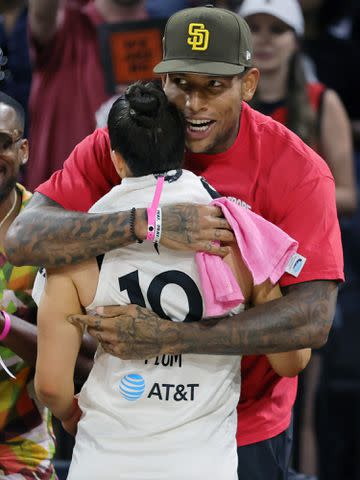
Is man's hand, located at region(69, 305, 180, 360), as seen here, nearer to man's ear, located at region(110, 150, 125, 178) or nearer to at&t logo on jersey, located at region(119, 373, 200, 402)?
at&t logo on jersey, located at region(119, 373, 200, 402)

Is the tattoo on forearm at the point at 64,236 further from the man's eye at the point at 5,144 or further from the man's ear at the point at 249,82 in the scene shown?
the man's ear at the point at 249,82

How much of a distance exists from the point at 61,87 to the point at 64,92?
0.08 ft

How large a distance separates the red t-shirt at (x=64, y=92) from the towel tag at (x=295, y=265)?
211 centimetres

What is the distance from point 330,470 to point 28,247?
118 inches

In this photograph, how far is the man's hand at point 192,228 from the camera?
Result: 2459mm

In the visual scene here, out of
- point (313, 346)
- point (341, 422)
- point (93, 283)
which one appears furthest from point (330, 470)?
point (93, 283)

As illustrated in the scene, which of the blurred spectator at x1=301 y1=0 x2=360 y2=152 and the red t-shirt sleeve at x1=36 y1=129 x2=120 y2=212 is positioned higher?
the red t-shirt sleeve at x1=36 y1=129 x2=120 y2=212

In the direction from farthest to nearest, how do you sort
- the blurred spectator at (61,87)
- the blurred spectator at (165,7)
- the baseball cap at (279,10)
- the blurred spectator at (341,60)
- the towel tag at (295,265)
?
the blurred spectator at (341,60)
the blurred spectator at (165,7)
the blurred spectator at (61,87)
the baseball cap at (279,10)
the towel tag at (295,265)

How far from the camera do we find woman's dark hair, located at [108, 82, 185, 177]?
2469 millimetres

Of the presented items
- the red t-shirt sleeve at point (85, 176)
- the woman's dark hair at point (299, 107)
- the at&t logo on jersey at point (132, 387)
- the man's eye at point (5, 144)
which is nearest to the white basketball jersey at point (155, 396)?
the at&t logo on jersey at point (132, 387)

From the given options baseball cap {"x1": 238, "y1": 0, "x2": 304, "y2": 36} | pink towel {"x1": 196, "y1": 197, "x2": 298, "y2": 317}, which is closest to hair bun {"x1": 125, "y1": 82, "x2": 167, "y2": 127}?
pink towel {"x1": 196, "y1": 197, "x2": 298, "y2": 317}

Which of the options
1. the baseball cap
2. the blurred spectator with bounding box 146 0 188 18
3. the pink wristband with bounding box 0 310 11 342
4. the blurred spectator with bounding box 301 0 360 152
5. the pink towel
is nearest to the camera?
the pink towel

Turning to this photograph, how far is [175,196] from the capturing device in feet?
8.21

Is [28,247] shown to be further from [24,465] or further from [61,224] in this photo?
[24,465]
